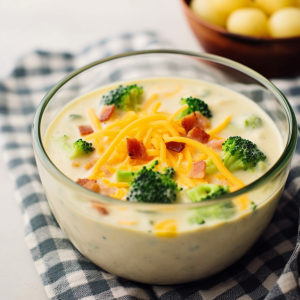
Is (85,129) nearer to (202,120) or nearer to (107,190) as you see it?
(107,190)

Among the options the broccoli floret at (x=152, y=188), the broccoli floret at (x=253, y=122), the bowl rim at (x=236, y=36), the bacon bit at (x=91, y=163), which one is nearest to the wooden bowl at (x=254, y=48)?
the bowl rim at (x=236, y=36)

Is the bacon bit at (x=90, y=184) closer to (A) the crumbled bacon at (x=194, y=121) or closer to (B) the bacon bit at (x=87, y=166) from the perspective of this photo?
(B) the bacon bit at (x=87, y=166)

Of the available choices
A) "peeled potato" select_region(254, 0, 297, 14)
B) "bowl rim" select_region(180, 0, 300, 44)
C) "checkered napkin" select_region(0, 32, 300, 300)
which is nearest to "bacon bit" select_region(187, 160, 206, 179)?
"checkered napkin" select_region(0, 32, 300, 300)

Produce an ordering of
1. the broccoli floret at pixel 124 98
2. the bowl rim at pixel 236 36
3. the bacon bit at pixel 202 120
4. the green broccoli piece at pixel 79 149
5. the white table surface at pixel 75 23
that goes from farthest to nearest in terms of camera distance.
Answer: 1. the white table surface at pixel 75 23
2. the bowl rim at pixel 236 36
3. the broccoli floret at pixel 124 98
4. the bacon bit at pixel 202 120
5. the green broccoli piece at pixel 79 149

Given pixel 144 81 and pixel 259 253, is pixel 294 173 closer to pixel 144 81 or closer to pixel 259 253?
pixel 259 253

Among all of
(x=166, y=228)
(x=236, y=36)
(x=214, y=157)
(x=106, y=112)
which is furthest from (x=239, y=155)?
(x=236, y=36)

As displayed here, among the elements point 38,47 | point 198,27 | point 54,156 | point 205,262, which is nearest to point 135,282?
point 205,262

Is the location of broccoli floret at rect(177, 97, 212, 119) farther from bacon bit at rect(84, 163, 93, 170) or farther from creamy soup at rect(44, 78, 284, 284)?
bacon bit at rect(84, 163, 93, 170)
